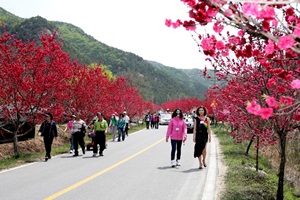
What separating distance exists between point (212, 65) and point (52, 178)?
4.97 m

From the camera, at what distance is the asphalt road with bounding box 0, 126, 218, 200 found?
7816mm

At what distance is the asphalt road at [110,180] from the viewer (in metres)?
7.82

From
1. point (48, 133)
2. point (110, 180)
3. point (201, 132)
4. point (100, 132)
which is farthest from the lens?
point (100, 132)

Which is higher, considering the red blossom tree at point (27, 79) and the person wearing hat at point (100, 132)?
the red blossom tree at point (27, 79)

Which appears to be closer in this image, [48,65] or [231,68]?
[231,68]

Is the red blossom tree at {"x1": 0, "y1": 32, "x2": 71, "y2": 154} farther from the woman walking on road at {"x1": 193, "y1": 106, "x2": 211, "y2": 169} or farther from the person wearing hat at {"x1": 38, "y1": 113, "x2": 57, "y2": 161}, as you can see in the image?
the woman walking on road at {"x1": 193, "y1": 106, "x2": 211, "y2": 169}

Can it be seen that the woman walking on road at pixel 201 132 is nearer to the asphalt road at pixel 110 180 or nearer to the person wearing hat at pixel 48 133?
the asphalt road at pixel 110 180

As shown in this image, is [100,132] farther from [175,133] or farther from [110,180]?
[110,180]

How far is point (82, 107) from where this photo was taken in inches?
888

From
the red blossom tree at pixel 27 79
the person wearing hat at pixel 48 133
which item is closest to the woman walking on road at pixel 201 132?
the person wearing hat at pixel 48 133

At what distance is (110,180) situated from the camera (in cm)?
938

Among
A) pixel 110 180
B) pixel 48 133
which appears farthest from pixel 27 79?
pixel 110 180

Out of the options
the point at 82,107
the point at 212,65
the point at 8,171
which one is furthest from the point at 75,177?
the point at 82,107

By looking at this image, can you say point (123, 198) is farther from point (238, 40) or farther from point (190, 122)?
point (190, 122)
